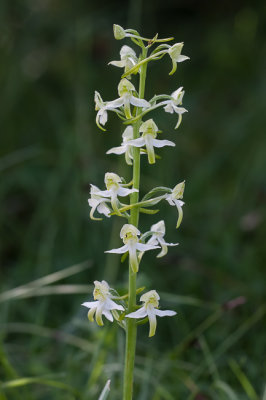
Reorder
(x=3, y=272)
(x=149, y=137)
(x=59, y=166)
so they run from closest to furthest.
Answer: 1. (x=149, y=137)
2. (x=3, y=272)
3. (x=59, y=166)

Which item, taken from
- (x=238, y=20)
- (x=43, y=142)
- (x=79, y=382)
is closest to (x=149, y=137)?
(x=79, y=382)

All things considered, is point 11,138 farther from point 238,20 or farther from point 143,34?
point 238,20

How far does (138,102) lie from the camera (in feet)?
6.08

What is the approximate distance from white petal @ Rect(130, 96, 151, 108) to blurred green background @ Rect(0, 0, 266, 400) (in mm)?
984

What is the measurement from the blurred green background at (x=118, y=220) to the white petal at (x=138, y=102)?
3.23ft

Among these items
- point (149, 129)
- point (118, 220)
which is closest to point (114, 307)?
point (149, 129)

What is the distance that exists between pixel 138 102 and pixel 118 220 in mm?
2423

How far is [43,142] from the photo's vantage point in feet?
18.3

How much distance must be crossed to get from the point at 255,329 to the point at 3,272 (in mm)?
2036

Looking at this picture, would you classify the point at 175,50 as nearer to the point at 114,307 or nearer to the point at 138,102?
the point at 138,102

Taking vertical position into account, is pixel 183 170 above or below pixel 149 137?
above

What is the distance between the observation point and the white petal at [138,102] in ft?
6.02

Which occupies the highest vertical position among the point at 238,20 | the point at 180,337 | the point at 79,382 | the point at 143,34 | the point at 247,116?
the point at 238,20

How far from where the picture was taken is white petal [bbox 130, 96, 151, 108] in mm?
1836
